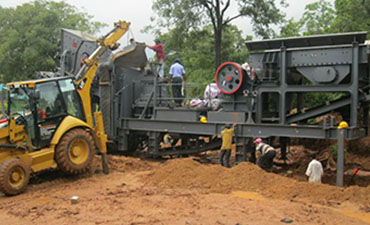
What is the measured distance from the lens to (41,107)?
9.07m

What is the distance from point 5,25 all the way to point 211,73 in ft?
60.7

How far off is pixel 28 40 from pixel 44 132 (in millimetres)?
24987

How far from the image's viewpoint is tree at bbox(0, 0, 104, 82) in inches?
1224

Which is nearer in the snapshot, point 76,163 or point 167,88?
point 76,163

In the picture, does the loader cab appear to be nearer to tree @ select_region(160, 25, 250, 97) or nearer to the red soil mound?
the red soil mound

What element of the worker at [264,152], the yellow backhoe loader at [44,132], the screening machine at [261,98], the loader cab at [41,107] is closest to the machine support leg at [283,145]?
the screening machine at [261,98]

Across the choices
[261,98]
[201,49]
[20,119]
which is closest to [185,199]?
[20,119]

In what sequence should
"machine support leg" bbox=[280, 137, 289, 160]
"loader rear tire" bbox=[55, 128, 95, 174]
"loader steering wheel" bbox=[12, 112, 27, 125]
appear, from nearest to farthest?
"loader steering wheel" bbox=[12, 112, 27, 125] < "loader rear tire" bbox=[55, 128, 95, 174] < "machine support leg" bbox=[280, 137, 289, 160]

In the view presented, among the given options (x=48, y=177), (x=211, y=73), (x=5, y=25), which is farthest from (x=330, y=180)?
(x=5, y=25)

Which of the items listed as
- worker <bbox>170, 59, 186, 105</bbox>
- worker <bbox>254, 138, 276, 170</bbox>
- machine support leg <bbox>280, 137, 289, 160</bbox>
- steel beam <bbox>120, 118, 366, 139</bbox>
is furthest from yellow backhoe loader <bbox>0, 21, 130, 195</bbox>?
machine support leg <bbox>280, 137, 289, 160</bbox>

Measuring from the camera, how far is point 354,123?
9.42 metres

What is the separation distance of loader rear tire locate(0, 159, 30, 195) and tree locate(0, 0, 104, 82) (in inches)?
950

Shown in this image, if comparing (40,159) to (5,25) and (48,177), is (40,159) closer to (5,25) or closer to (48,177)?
(48,177)

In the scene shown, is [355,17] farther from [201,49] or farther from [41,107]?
[41,107]
